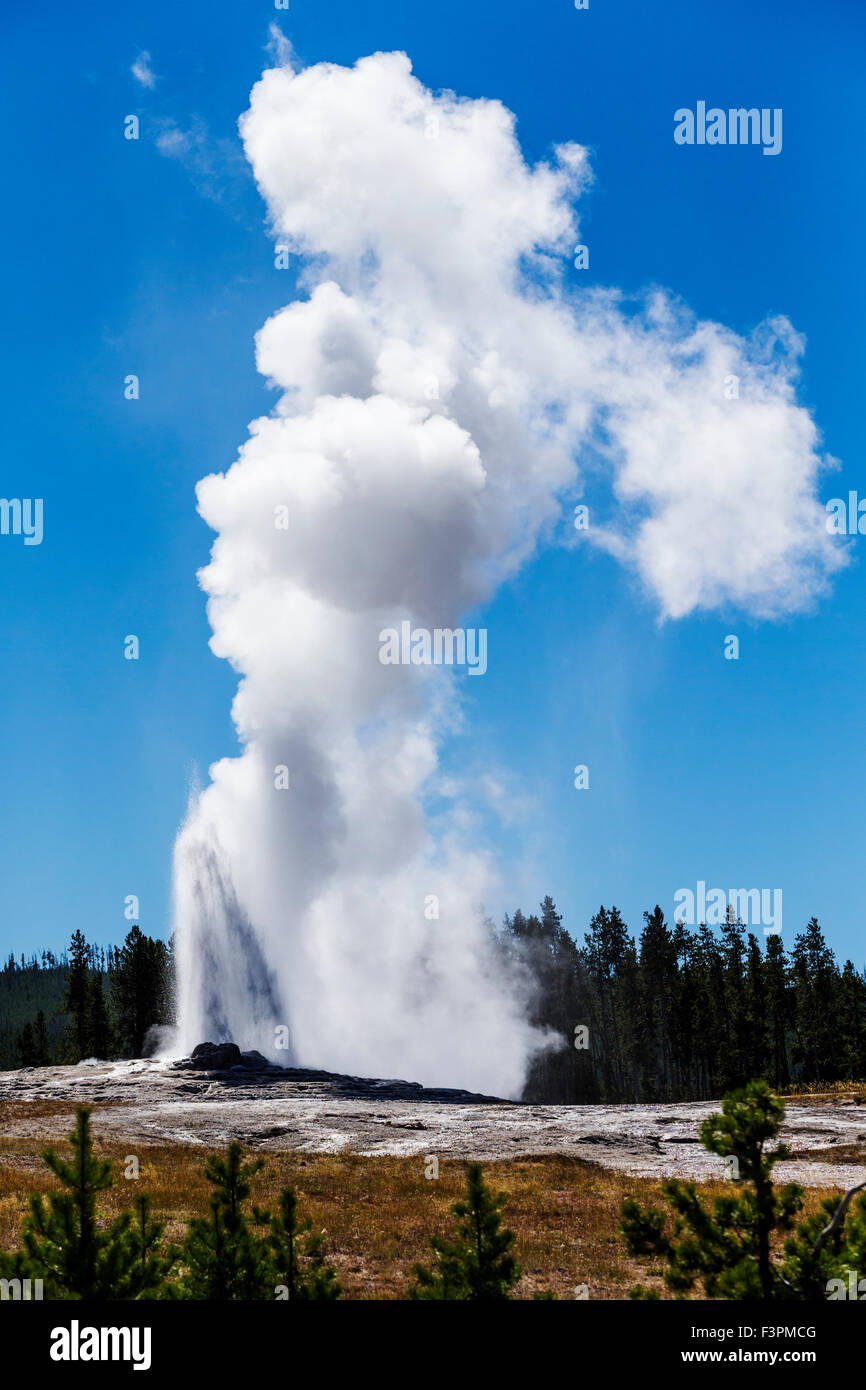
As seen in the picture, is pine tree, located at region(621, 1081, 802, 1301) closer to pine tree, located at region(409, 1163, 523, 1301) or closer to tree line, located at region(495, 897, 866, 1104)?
pine tree, located at region(409, 1163, 523, 1301)

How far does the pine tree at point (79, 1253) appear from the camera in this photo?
707cm

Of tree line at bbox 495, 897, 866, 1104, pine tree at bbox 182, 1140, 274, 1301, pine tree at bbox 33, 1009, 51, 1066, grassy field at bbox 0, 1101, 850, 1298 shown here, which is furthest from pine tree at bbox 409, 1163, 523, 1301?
pine tree at bbox 33, 1009, 51, 1066

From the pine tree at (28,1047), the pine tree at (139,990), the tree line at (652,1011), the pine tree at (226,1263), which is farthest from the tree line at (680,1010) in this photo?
the pine tree at (226,1263)

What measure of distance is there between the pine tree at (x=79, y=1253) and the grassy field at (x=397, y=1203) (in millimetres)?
8613

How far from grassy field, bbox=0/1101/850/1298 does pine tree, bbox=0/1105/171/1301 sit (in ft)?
28.3

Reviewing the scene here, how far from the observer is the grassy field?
1677 cm

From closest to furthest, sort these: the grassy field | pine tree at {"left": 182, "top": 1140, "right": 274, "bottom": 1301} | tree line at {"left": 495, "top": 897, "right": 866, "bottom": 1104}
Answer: pine tree at {"left": 182, "top": 1140, "right": 274, "bottom": 1301} → the grassy field → tree line at {"left": 495, "top": 897, "right": 866, "bottom": 1104}

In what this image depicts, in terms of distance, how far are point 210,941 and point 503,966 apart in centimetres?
4964

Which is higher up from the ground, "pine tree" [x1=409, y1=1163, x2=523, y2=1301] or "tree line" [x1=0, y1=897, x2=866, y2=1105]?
"pine tree" [x1=409, y1=1163, x2=523, y2=1301]

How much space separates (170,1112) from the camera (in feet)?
127

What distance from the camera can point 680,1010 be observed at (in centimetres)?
8744
